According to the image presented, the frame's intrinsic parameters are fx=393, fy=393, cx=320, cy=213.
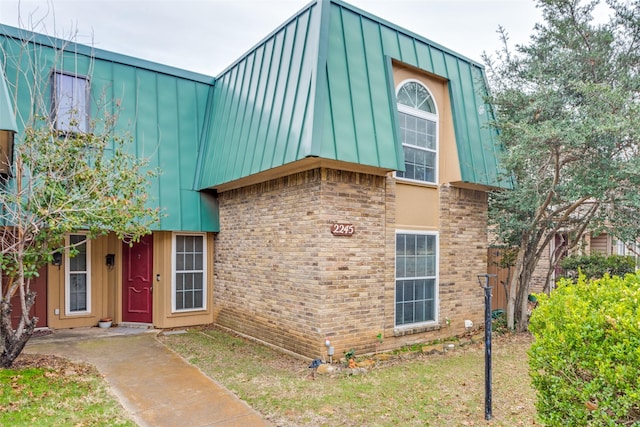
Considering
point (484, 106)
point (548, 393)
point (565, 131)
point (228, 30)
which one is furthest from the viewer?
point (228, 30)

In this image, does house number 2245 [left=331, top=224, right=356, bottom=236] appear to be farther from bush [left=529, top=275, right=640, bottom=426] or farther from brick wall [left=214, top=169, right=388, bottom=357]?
bush [left=529, top=275, right=640, bottom=426]

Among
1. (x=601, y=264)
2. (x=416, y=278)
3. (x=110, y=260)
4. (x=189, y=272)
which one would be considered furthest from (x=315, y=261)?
(x=601, y=264)

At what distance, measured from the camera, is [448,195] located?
830 cm

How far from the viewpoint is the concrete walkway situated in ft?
15.1

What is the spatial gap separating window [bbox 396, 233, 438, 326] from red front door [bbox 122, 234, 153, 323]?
18.9 ft

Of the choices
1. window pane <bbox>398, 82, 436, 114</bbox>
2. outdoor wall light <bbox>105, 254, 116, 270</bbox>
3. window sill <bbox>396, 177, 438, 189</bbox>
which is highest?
window pane <bbox>398, 82, 436, 114</bbox>

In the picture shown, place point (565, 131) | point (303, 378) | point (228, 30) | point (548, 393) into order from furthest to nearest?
1. point (228, 30)
2. point (565, 131)
3. point (303, 378)
4. point (548, 393)

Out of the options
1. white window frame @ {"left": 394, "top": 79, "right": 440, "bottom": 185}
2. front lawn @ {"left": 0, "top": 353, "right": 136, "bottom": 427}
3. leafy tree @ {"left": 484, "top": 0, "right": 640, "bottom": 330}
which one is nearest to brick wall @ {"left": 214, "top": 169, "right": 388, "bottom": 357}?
white window frame @ {"left": 394, "top": 79, "right": 440, "bottom": 185}

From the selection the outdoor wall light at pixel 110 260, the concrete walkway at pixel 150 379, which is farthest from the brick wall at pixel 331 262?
the outdoor wall light at pixel 110 260

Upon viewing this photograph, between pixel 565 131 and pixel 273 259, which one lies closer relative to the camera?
pixel 565 131

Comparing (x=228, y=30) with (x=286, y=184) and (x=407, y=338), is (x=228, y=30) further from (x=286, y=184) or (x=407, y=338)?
(x=407, y=338)

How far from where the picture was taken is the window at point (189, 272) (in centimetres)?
920

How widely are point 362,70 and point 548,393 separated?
5508mm

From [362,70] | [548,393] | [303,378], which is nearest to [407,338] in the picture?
[303,378]
